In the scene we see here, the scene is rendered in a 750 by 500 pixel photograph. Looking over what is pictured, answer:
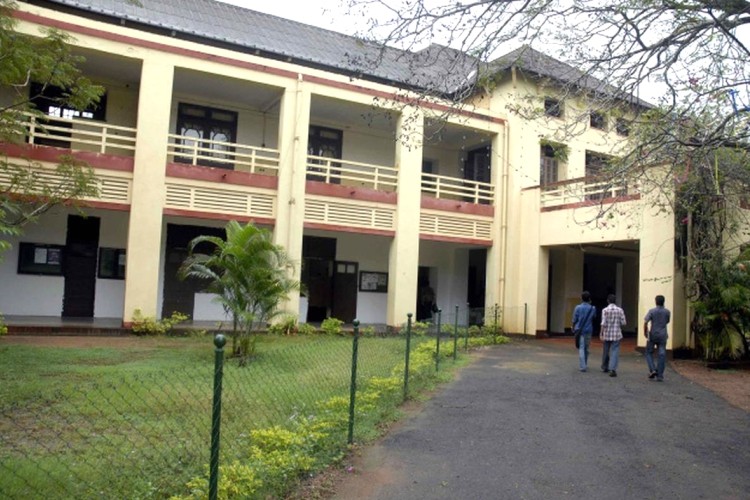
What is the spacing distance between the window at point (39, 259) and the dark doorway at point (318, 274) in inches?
259

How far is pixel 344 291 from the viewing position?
18.9m

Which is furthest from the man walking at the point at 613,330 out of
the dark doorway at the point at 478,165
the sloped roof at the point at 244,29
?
the dark doorway at the point at 478,165

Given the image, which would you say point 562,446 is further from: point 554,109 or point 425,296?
point 425,296

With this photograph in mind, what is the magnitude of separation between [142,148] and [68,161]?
3.04 m

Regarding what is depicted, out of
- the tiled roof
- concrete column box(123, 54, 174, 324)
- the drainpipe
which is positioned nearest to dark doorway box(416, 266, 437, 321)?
the drainpipe

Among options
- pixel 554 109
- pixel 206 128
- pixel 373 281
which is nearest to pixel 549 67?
pixel 554 109

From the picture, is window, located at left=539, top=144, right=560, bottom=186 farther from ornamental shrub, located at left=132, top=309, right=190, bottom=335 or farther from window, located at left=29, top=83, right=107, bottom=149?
window, located at left=29, top=83, right=107, bottom=149

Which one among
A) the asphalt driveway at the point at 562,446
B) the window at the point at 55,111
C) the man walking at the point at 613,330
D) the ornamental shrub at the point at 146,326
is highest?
the window at the point at 55,111

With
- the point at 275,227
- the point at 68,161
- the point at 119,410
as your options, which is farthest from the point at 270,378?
the point at 275,227

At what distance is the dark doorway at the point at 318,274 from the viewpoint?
725 inches

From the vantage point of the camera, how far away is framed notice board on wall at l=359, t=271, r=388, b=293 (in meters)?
19.2

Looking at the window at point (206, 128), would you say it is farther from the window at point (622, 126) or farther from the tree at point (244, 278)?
the window at point (622, 126)

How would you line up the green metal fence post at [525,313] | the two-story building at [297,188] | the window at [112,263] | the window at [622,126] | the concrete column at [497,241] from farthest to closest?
1. the concrete column at [497,241]
2. the green metal fence post at [525,313]
3. the window at [112,263]
4. the two-story building at [297,188]
5. the window at [622,126]

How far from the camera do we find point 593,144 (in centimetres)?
1972
